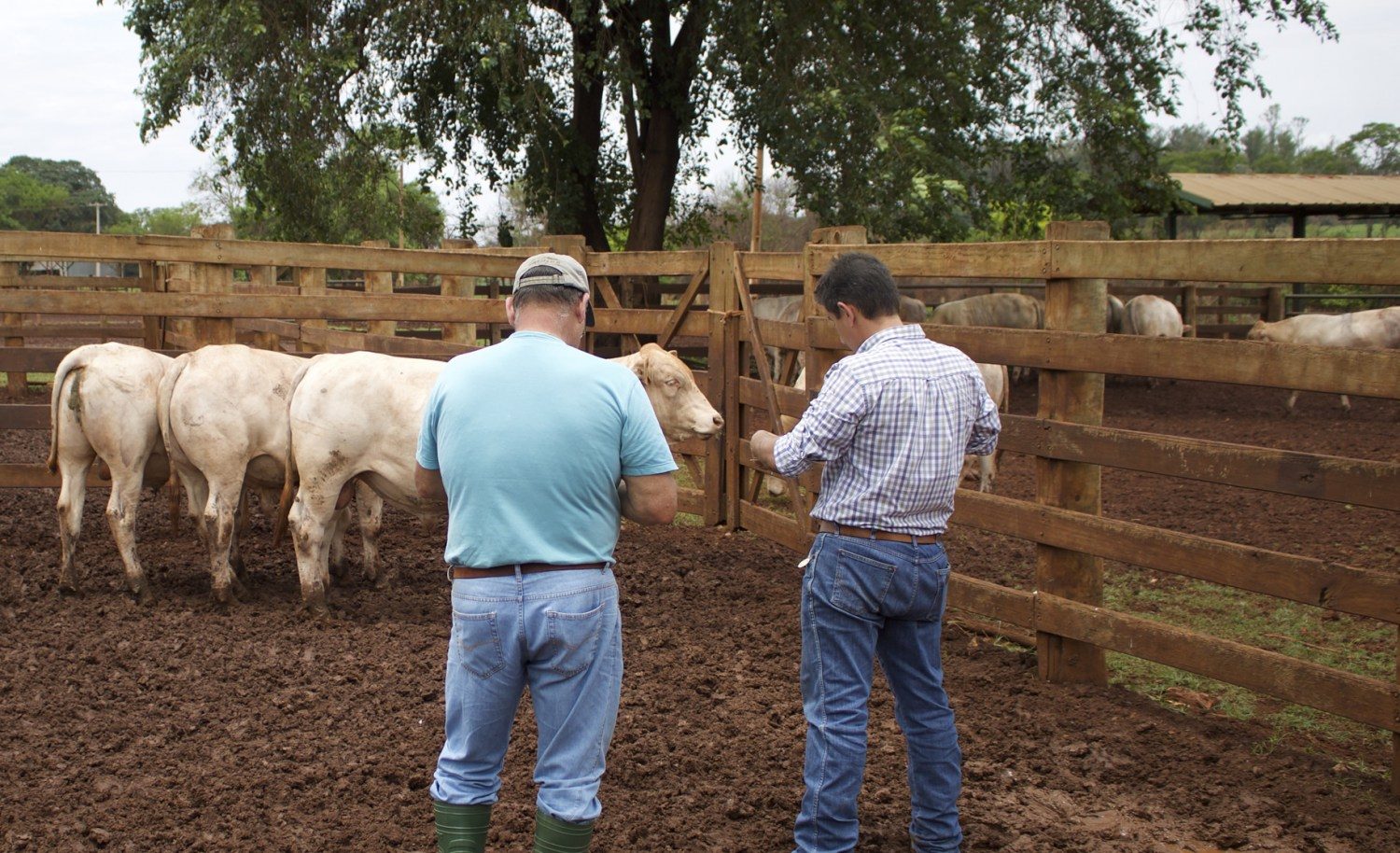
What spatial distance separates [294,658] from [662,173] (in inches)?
453

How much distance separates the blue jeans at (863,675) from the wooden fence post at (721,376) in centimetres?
467

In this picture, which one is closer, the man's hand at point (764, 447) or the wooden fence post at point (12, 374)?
the man's hand at point (764, 447)

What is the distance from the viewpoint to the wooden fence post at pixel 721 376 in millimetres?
8211

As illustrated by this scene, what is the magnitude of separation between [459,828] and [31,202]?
106 metres

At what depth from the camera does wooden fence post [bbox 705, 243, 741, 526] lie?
8.21 metres

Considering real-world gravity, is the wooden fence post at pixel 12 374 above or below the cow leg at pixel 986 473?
above

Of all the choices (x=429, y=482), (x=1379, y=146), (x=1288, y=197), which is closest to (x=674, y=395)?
(x=429, y=482)

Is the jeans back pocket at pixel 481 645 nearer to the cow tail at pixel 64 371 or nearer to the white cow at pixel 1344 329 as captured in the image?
the cow tail at pixel 64 371

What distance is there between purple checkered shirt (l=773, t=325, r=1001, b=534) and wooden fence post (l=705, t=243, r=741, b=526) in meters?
4.64

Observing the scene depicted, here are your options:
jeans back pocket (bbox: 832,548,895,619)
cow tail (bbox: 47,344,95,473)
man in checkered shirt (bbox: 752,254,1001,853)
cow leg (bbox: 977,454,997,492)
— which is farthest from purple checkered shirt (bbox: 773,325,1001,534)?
cow leg (bbox: 977,454,997,492)

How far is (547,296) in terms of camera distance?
3.00 meters

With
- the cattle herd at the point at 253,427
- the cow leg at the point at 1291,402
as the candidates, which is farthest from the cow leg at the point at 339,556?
the cow leg at the point at 1291,402

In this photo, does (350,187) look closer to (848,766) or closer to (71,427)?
(71,427)

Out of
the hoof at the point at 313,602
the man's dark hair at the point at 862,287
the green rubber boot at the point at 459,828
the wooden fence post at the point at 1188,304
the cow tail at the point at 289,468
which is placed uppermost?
the wooden fence post at the point at 1188,304
